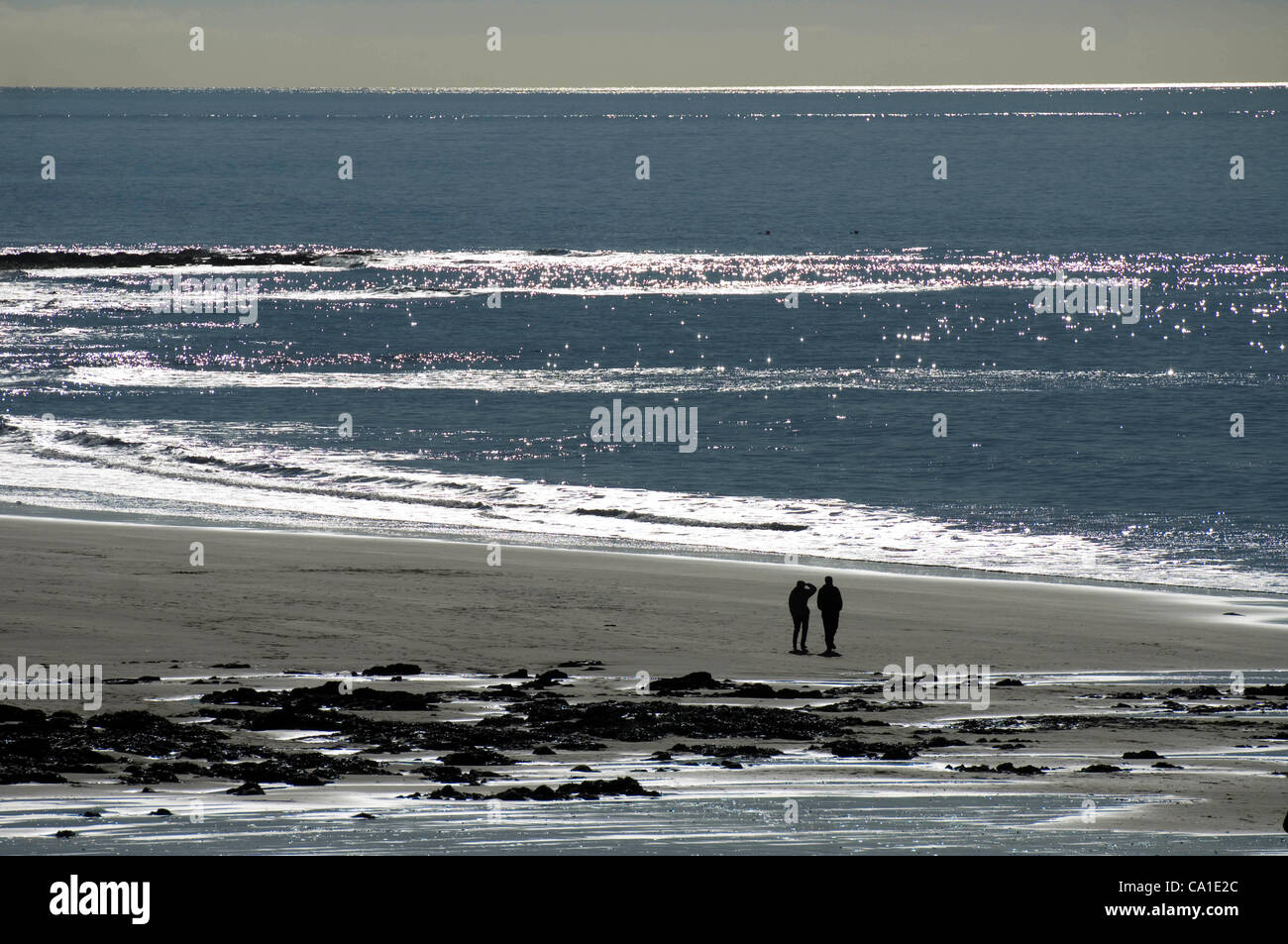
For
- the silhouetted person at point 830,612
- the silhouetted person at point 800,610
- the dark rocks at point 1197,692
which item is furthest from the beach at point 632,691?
the silhouetted person at point 830,612

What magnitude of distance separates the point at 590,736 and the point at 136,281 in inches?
3030

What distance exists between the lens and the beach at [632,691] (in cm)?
989

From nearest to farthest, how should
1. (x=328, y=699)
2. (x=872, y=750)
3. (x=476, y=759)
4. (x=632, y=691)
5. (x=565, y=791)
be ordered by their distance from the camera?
(x=565, y=791)
(x=476, y=759)
(x=872, y=750)
(x=328, y=699)
(x=632, y=691)

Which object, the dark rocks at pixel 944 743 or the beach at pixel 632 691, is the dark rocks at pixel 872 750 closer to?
the beach at pixel 632 691

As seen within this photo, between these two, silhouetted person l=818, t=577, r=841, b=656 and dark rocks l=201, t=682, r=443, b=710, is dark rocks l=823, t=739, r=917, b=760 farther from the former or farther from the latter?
silhouetted person l=818, t=577, r=841, b=656

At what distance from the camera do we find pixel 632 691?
1573 cm

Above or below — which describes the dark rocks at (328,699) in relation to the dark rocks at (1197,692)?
above

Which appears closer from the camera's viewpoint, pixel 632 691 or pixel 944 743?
pixel 944 743

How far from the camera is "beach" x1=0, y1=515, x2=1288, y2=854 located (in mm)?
9891

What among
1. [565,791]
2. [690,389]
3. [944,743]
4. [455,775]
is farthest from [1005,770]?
[690,389]

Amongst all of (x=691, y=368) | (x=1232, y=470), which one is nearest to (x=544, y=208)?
(x=691, y=368)

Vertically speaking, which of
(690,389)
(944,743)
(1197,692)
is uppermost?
(690,389)

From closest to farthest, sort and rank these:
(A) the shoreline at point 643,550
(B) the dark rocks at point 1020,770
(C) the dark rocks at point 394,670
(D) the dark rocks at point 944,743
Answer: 1. (B) the dark rocks at point 1020,770
2. (D) the dark rocks at point 944,743
3. (C) the dark rocks at point 394,670
4. (A) the shoreline at point 643,550

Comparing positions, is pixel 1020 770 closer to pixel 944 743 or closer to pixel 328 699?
pixel 944 743
